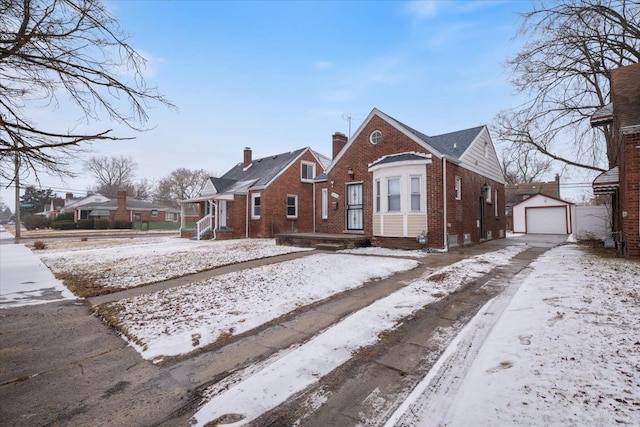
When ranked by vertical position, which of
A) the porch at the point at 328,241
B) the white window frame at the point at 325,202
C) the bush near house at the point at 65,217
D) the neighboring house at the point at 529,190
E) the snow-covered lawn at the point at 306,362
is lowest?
the snow-covered lawn at the point at 306,362

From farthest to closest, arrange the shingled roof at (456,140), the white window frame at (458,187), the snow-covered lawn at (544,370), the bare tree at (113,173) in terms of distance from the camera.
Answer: the bare tree at (113,173)
the shingled roof at (456,140)
the white window frame at (458,187)
the snow-covered lawn at (544,370)

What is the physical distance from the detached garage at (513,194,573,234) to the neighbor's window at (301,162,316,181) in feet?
64.0

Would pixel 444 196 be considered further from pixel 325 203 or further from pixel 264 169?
pixel 264 169

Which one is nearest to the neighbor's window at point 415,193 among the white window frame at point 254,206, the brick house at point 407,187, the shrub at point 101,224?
the brick house at point 407,187

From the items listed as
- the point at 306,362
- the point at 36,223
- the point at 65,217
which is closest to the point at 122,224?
the point at 65,217

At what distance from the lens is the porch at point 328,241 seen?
12.1 metres

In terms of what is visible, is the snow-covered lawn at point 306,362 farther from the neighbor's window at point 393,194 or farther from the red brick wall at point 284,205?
the red brick wall at point 284,205

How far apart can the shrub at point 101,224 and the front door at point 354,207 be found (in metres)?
40.1

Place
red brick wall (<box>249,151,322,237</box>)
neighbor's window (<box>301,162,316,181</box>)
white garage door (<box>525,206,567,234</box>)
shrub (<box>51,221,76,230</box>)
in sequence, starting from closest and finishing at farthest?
red brick wall (<box>249,151,322,237</box>), neighbor's window (<box>301,162,316,181</box>), white garage door (<box>525,206,567,234</box>), shrub (<box>51,221,76,230</box>)

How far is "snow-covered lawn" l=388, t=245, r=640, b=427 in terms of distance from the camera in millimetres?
2182

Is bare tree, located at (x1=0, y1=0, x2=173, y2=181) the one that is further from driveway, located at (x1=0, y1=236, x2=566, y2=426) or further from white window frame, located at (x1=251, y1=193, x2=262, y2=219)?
white window frame, located at (x1=251, y1=193, x2=262, y2=219)

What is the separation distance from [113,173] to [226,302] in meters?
67.7

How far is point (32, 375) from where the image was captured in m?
A: 3.27

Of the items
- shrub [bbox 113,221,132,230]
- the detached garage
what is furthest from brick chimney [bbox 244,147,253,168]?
shrub [bbox 113,221,132,230]
